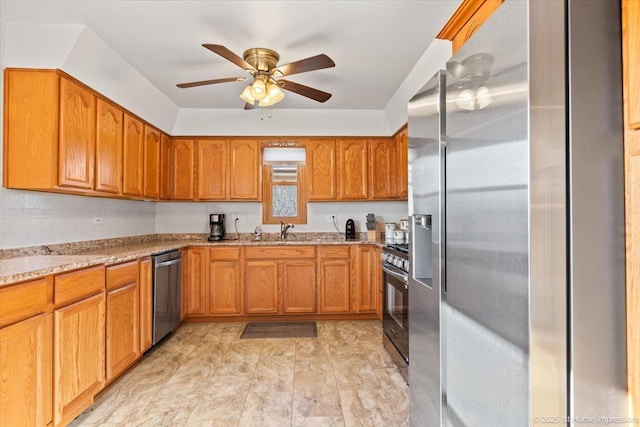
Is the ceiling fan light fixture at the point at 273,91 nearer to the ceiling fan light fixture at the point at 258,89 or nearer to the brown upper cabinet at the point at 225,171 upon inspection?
the ceiling fan light fixture at the point at 258,89

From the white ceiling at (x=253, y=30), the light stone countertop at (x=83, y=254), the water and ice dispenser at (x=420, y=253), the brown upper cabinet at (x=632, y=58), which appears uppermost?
the white ceiling at (x=253, y=30)

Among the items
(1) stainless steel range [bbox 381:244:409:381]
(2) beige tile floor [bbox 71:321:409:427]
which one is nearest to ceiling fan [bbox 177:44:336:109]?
(1) stainless steel range [bbox 381:244:409:381]

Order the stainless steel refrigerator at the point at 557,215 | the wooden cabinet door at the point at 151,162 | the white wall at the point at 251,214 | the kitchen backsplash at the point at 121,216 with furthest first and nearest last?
the white wall at the point at 251,214 → the wooden cabinet door at the point at 151,162 → the kitchen backsplash at the point at 121,216 → the stainless steel refrigerator at the point at 557,215

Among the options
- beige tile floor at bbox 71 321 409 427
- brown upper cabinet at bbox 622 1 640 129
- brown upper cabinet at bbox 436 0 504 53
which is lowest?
beige tile floor at bbox 71 321 409 427

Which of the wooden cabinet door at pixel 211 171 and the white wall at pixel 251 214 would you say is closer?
the wooden cabinet door at pixel 211 171

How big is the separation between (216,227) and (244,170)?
0.82 m

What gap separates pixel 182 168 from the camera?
14.1 ft

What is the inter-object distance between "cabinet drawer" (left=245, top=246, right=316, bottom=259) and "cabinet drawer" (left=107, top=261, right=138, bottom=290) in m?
1.41

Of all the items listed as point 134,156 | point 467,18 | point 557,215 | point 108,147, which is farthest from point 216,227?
point 557,215

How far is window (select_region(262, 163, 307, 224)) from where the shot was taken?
4.66 m

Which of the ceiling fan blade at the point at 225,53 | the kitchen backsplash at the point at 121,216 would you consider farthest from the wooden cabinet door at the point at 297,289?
the ceiling fan blade at the point at 225,53

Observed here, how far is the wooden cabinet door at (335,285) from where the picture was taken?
4012mm

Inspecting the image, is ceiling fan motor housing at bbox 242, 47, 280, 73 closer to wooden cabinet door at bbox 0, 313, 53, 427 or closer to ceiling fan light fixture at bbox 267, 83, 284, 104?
ceiling fan light fixture at bbox 267, 83, 284, 104

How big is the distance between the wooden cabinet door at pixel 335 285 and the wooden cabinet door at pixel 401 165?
1.04 metres
